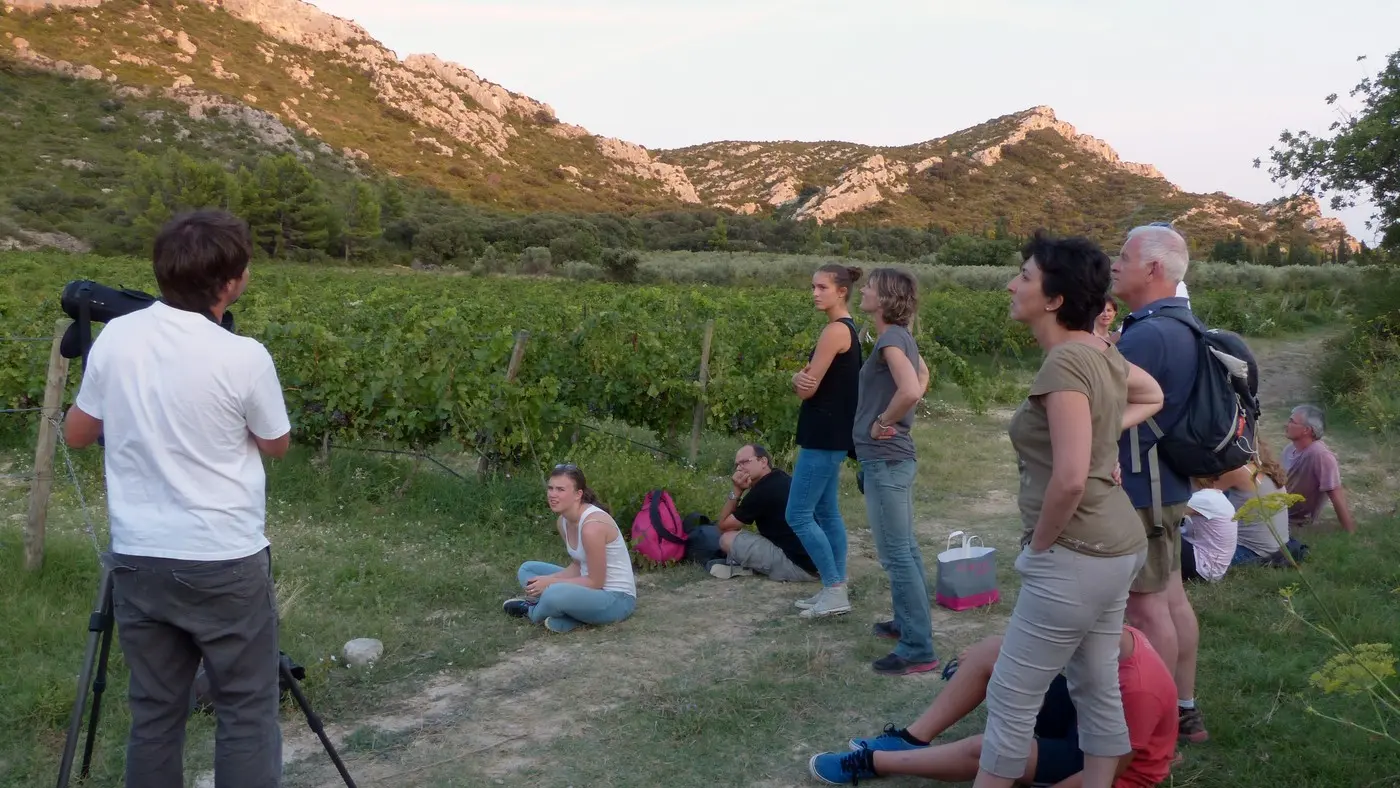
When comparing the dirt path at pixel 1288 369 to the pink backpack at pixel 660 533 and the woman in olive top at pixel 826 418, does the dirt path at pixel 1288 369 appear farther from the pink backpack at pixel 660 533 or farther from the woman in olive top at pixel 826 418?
the woman in olive top at pixel 826 418

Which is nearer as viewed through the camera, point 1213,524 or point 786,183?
point 1213,524

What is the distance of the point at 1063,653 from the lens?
2502 millimetres

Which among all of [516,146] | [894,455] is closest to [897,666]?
[894,455]

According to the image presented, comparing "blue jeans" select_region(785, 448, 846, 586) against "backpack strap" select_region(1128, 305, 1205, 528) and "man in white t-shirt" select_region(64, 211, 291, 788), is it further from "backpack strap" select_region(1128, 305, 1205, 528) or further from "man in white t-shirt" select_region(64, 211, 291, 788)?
"man in white t-shirt" select_region(64, 211, 291, 788)

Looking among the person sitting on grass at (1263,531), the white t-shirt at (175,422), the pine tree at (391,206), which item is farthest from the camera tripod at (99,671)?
the pine tree at (391,206)

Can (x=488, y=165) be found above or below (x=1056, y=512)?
above

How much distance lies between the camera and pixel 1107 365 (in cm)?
246

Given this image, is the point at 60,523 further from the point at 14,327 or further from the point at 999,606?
the point at 999,606

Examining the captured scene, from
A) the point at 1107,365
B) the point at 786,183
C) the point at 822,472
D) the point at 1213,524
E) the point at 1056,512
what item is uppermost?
the point at 786,183

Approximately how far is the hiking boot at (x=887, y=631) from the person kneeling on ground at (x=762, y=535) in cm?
96

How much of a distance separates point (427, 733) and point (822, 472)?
85.3 inches

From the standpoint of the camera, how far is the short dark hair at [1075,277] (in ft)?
Result: 8.07

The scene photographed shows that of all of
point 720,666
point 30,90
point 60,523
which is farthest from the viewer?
point 30,90

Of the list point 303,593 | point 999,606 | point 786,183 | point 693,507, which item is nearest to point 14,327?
point 303,593
